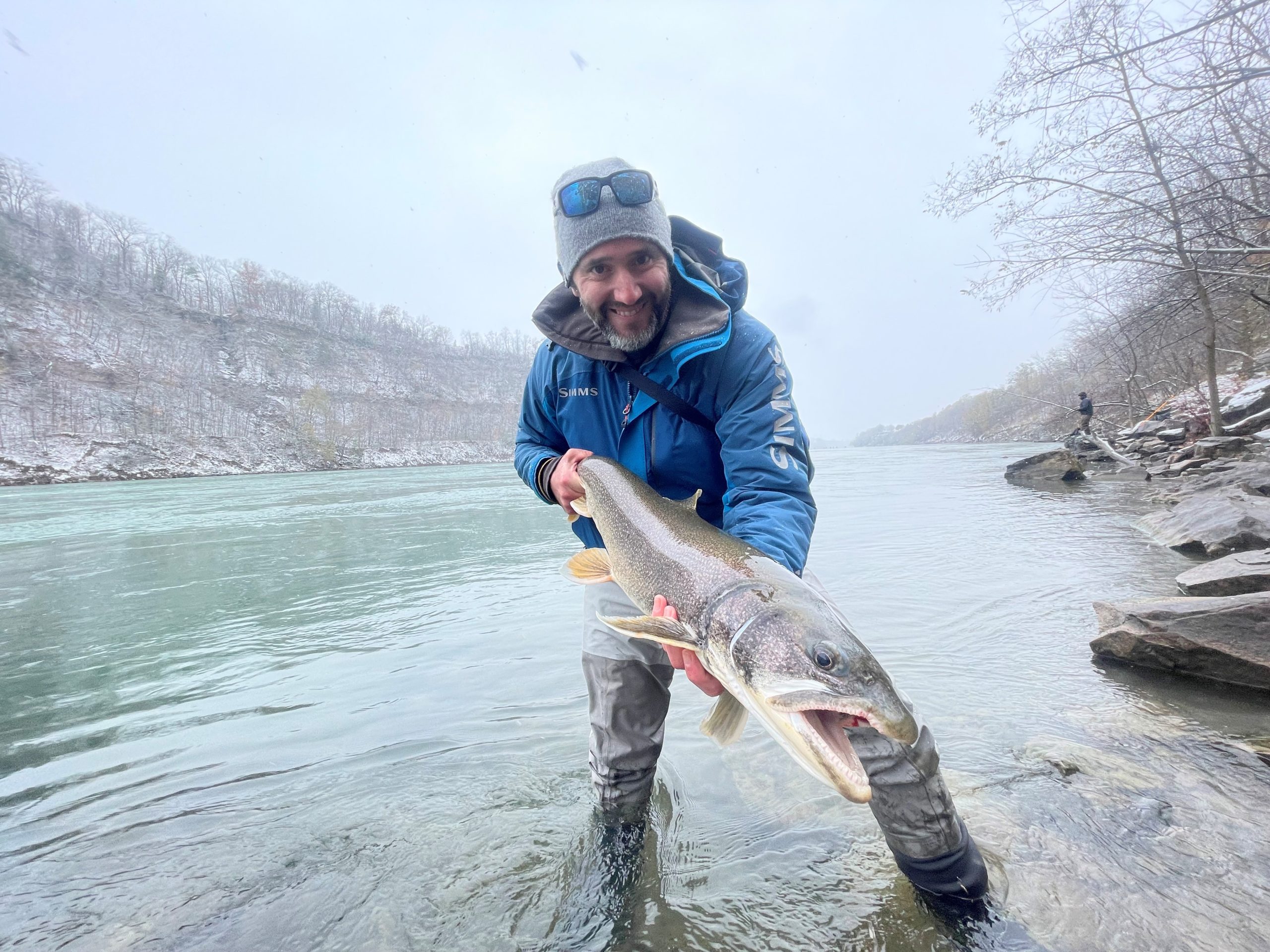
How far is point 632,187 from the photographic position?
2.58 metres

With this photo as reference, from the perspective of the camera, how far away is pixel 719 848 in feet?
8.65

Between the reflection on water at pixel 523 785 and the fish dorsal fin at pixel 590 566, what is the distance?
1.20 meters

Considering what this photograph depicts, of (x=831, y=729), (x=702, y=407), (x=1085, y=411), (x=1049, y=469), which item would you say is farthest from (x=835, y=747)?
(x=1085, y=411)

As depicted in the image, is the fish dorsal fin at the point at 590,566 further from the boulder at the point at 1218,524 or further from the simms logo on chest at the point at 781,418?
the boulder at the point at 1218,524

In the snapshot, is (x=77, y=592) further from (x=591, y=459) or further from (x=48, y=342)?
(x=48, y=342)

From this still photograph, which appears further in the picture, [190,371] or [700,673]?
[190,371]

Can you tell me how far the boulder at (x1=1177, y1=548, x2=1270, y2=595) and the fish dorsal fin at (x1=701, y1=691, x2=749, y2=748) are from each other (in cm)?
458

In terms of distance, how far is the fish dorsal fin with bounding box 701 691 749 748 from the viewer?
1.91 m

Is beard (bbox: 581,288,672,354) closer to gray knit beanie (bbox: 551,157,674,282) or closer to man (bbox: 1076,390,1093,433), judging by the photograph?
gray knit beanie (bbox: 551,157,674,282)

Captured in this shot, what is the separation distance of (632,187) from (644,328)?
2.01 ft

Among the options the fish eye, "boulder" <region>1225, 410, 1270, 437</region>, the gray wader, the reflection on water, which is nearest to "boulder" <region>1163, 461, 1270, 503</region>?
the reflection on water

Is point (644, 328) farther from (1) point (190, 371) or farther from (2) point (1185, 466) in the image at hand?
(1) point (190, 371)

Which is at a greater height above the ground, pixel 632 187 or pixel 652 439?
pixel 632 187

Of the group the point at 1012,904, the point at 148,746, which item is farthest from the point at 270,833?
the point at 1012,904
